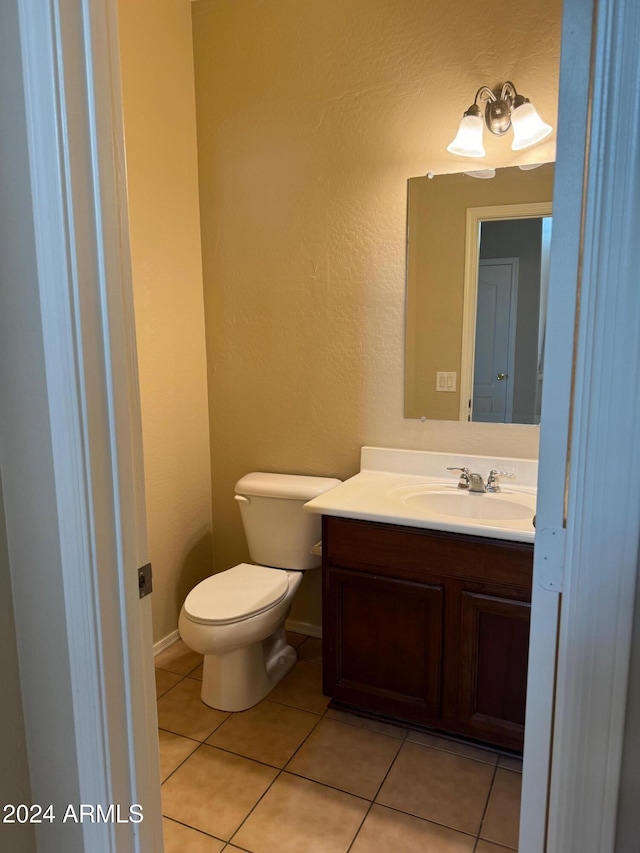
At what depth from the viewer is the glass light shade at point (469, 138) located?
78.7 inches

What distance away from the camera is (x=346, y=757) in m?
1.90

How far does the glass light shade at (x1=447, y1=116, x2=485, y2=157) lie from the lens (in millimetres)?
2000

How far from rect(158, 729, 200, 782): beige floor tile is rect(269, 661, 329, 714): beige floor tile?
37cm

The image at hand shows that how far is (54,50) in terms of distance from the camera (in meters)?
0.81

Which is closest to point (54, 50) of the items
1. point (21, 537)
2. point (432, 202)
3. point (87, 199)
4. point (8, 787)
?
point (87, 199)

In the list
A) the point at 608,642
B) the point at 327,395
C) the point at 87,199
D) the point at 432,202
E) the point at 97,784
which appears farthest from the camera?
the point at 327,395

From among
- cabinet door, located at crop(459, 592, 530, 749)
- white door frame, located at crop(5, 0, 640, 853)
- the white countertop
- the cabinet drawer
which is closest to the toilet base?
the cabinet drawer

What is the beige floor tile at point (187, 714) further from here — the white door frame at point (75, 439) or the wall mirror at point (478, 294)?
the wall mirror at point (478, 294)

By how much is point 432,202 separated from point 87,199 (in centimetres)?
159

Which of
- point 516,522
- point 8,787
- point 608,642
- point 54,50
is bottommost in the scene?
point 8,787

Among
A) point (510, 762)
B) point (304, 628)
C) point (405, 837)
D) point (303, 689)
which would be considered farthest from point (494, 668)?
point (304, 628)

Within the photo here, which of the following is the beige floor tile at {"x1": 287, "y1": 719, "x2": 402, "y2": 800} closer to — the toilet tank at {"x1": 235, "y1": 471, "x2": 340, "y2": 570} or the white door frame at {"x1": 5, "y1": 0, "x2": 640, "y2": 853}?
the toilet tank at {"x1": 235, "y1": 471, "x2": 340, "y2": 570}

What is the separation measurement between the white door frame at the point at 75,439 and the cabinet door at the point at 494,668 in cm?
109

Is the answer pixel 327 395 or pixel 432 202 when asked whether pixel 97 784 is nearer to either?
pixel 327 395
